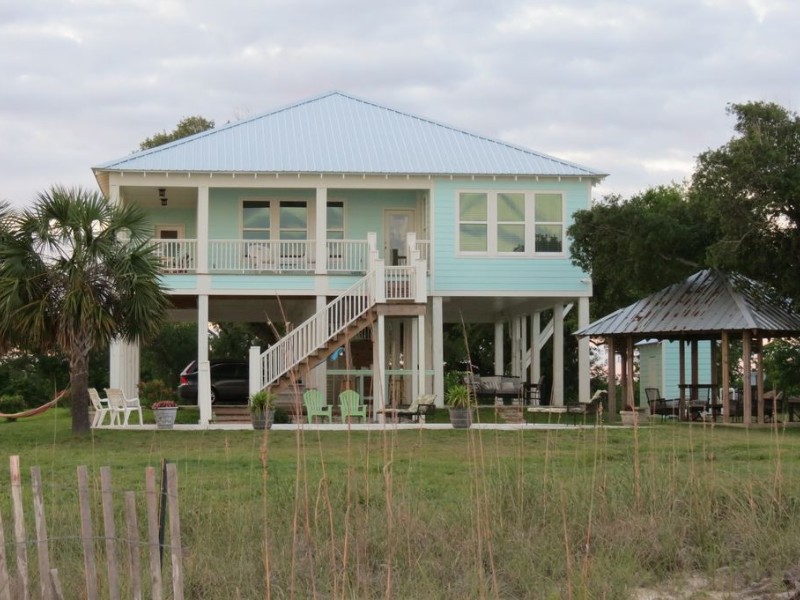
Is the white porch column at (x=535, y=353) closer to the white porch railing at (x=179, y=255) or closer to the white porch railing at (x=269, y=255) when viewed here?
the white porch railing at (x=269, y=255)

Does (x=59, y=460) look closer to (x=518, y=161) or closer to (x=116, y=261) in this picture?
(x=116, y=261)

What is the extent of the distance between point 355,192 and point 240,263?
163 inches

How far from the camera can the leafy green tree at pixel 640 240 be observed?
25109mm

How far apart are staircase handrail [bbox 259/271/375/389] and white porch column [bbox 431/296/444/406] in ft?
9.28

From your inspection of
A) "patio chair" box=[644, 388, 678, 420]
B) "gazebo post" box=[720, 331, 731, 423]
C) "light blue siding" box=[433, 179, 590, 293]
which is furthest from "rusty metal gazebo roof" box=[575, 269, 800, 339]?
"light blue siding" box=[433, 179, 590, 293]

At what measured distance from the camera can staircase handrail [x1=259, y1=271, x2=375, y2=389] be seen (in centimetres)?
2511

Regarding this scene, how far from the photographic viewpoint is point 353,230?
102 ft

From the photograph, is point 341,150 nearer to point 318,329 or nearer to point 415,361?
point 415,361

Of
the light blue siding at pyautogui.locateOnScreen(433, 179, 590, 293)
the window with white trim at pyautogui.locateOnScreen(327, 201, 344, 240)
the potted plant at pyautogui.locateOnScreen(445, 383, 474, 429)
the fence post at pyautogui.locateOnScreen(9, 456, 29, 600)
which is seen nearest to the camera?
the fence post at pyautogui.locateOnScreen(9, 456, 29, 600)

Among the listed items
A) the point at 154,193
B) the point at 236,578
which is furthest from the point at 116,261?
the point at 236,578

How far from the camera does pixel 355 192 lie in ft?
102

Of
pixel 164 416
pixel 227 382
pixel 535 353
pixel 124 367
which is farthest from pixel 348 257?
pixel 164 416

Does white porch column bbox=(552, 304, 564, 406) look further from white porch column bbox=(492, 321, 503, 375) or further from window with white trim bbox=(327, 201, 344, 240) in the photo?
window with white trim bbox=(327, 201, 344, 240)

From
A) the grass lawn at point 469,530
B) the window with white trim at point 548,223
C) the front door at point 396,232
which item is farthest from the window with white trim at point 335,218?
the grass lawn at point 469,530
